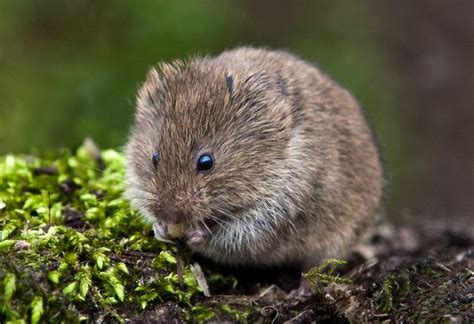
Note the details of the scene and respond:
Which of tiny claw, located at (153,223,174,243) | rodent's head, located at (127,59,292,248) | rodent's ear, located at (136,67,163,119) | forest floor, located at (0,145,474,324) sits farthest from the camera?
rodent's ear, located at (136,67,163,119)

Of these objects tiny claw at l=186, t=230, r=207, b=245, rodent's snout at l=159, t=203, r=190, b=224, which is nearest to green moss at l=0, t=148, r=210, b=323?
tiny claw at l=186, t=230, r=207, b=245

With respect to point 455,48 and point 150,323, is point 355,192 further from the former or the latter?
point 455,48

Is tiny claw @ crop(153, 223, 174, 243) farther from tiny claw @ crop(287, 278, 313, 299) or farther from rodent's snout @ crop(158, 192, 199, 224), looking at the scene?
tiny claw @ crop(287, 278, 313, 299)

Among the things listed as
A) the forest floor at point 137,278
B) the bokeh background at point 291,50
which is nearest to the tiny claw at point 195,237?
the forest floor at point 137,278

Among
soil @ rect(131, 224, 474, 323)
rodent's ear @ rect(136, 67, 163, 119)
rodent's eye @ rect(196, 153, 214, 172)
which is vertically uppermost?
rodent's ear @ rect(136, 67, 163, 119)

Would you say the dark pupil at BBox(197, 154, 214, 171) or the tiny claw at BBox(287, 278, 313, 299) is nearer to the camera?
the dark pupil at BBox(197, 154, 214, 171)

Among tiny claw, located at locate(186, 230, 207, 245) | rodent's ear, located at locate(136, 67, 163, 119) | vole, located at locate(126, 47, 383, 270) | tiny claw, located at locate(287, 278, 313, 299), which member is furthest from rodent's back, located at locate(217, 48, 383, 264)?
tiny claw, located at locate(186, 230, 207, 245)

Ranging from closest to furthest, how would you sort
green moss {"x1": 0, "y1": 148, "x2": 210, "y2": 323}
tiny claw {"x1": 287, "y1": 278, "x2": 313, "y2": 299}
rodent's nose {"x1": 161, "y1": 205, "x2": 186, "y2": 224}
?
green moss {"x1": 0, "y1": 148, "x2": 210, "y2": 323}, rodent's nose {"x1": 161, "y1": 205, "x2": 186, "y2": 224}, tiny claw {"x1": 287, "y1": 278, "x2": 313, "y2": 299}

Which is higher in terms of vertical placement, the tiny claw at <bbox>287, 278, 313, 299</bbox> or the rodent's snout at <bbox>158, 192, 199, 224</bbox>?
the rodent's snout at <bbox>158, 192, 199, 224</bbox>
